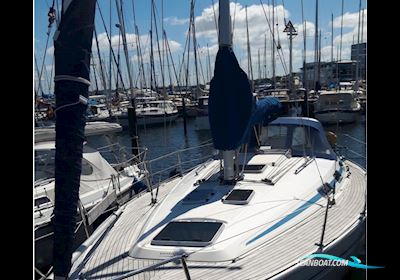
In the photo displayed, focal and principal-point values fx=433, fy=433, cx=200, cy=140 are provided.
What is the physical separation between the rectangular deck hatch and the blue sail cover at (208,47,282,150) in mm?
658

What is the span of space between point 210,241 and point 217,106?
2.19m

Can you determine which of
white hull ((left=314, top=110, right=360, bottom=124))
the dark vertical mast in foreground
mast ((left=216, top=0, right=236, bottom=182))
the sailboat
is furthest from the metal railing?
white hull ((left=314, top=110, right=360, bottom=124))

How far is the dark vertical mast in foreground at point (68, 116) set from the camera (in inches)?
139

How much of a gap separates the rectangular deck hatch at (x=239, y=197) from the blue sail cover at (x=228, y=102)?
0.66 m

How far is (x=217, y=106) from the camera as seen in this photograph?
20.6 feet

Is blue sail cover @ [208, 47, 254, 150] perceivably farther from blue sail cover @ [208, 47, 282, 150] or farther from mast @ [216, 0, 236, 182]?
mast @ [216, 0, 236, 182]

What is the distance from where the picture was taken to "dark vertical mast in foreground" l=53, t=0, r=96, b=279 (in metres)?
3.53

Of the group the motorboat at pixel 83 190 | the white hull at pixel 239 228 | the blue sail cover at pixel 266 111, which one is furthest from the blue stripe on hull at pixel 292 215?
the motorboat at pixel 83 190

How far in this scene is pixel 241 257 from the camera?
4.66m

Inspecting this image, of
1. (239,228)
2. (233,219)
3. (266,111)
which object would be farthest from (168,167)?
(239,228)

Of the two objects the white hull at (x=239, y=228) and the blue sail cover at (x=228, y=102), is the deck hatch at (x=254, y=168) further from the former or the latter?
the blue sail cover at (x=228, y=102)
